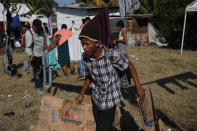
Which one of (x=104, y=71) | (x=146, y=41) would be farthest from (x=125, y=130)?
(x=146, y=41)

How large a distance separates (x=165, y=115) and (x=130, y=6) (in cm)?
269

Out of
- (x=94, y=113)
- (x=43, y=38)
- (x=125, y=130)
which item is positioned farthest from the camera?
(x=43, y=38)

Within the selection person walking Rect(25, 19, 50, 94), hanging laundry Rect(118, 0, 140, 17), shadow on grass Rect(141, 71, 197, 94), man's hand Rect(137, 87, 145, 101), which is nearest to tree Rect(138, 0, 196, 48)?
shadow on grass Rect(141, 71, 197, 94)

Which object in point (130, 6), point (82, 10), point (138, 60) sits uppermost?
point (82, 10)

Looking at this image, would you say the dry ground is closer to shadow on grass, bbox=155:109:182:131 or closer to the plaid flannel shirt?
shadow on grass, bbox=155:109:182:131

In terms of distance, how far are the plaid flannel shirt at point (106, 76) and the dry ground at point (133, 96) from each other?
1.35 metres

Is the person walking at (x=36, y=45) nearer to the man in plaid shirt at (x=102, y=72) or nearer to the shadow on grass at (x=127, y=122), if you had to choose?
the shadow on grass at (x=127, y=122)

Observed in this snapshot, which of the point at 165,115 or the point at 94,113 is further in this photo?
the point at 165,115

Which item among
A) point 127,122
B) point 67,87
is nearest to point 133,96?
point 127,122

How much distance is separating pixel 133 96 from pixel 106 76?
2688 millimetres

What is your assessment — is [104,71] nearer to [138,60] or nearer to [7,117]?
[7,117]

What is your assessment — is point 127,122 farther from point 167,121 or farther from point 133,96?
point 133,96

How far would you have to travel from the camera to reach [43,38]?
15.4ft

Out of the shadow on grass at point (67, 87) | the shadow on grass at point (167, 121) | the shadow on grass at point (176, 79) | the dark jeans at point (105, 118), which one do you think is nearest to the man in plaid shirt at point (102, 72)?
the dark jeans at point (105, 118)
